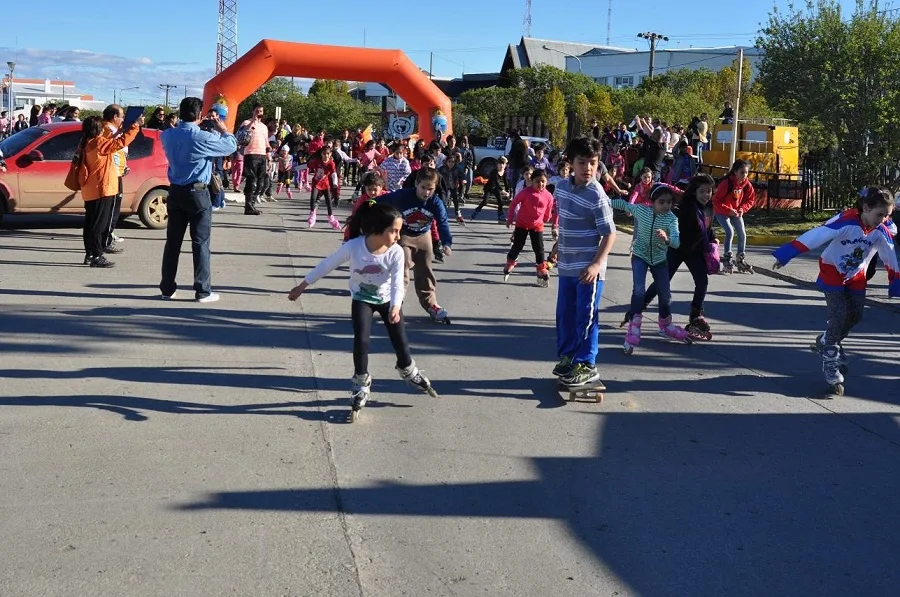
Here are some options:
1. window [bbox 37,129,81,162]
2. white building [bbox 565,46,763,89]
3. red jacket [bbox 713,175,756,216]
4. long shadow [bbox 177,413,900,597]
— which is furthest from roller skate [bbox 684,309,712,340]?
white building [bbox 565,46,763,89]

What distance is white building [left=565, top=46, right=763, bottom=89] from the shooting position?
85.5 m

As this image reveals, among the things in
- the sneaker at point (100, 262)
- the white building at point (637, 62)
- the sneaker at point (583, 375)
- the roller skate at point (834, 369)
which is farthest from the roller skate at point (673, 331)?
the white building at point (637, 62)

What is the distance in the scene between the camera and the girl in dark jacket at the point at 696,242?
364 inches

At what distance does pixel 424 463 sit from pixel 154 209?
11297 millimetres

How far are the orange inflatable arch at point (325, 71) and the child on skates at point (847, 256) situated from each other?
18.4 meters

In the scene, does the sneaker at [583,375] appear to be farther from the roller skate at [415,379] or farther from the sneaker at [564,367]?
the roller skate at [415,379]

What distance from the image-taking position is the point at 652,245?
8742 millimetres

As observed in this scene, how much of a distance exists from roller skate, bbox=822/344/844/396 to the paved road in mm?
102

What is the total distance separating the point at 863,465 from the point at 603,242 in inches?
82.6

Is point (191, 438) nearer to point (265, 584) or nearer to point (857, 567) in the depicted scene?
point (265, 584)

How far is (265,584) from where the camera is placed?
13.1ft

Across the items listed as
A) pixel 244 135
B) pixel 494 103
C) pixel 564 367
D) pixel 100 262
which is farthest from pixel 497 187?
pixel 494 103

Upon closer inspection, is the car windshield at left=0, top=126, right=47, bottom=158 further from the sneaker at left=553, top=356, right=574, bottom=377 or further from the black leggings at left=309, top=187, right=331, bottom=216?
the sneaker at left=553, top=356, right=574, bottom=377

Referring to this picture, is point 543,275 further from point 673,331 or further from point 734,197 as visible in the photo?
point 734,197
